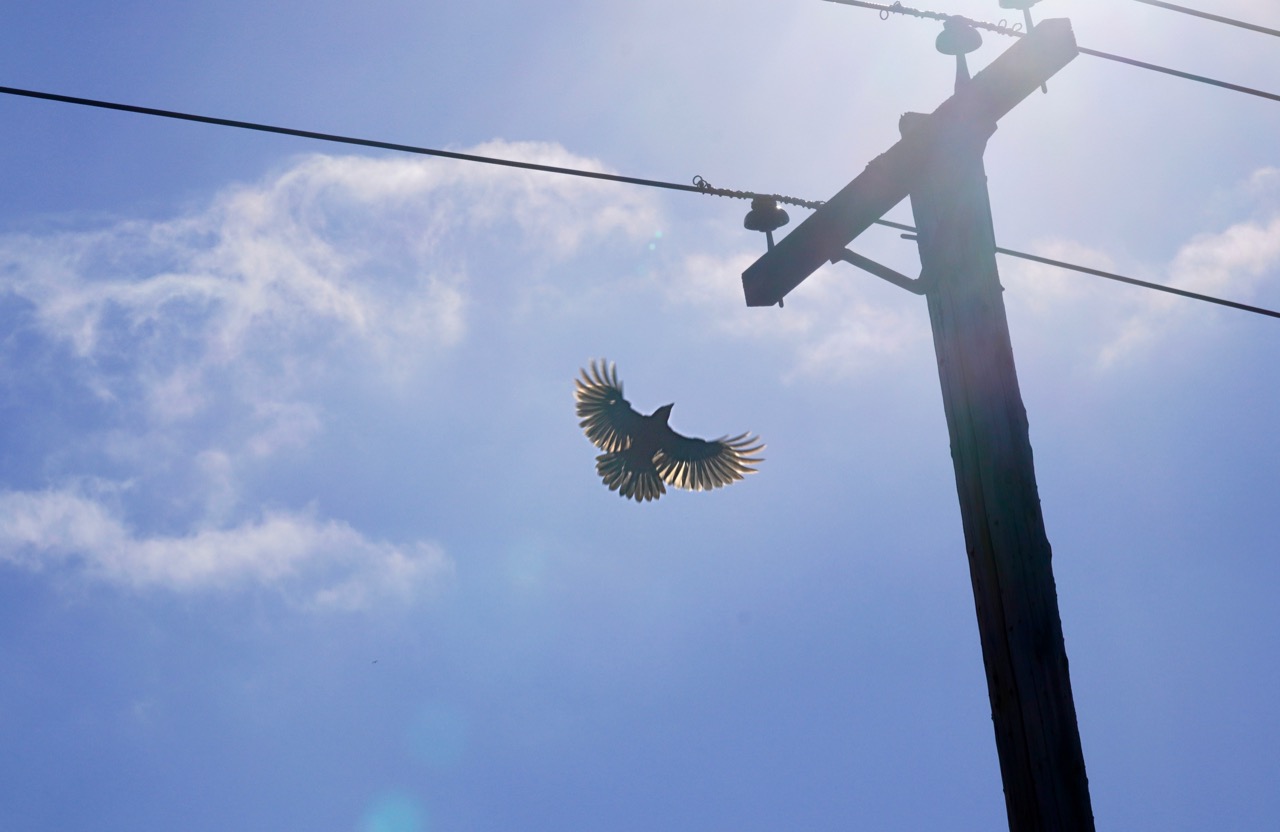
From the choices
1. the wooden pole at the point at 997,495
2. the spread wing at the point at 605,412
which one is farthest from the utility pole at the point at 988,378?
the spread wing at the point at 605,412

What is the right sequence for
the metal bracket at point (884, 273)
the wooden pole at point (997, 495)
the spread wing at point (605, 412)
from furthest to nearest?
the spread wing at point (605, 412), the metal bracket at point (884, 273), the wooden pole at point (997, 495)

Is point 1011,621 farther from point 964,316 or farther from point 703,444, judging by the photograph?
point 703,444

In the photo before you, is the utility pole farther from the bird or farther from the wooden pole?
the bird

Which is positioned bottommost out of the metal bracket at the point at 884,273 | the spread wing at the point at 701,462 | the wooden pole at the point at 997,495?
the wooden pole at the point at 997,495

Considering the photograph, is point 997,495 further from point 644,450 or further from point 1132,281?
point 644,450

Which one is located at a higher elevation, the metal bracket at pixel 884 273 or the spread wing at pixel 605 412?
the spread wing at pixel 605 412

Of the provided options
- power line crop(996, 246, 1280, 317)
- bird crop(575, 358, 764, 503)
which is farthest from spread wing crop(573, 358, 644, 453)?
power line crop(996, 246, 1280, 317)

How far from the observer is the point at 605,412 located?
12.8 meters

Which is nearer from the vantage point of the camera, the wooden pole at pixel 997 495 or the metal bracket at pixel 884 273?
the wooden pole at pixel 997 495

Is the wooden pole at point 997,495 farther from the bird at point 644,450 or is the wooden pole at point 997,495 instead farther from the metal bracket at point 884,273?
the bird at point 644,450

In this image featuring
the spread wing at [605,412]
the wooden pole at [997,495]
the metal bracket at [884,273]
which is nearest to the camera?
the wooden pole at [997,495]

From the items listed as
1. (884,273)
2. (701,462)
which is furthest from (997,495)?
(701,462)

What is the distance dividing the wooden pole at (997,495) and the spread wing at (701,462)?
7083 millimetres

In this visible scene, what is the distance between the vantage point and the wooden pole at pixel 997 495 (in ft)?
14.6
